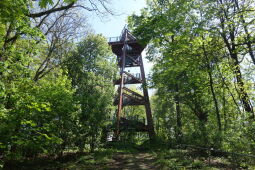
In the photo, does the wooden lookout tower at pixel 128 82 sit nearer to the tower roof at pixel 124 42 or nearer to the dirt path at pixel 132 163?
the tower roof at pixel 124 42

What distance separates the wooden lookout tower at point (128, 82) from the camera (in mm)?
17375

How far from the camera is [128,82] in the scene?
19.8 meters

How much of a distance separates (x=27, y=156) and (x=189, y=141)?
30.3 ft

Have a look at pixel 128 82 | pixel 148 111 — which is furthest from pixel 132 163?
pixel 128 82

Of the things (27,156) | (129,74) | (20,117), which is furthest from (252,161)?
(129,74)

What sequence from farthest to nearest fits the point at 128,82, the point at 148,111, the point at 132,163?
the point at 128,82
the point at 148,111
the point at 132,163

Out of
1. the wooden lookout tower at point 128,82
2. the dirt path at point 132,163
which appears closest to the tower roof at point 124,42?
the wooden lookout tower at point 128,82

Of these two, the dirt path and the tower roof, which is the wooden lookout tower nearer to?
the tower roof

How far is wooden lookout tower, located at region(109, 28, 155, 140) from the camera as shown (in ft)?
57.0

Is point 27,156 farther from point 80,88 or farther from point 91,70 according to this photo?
point 91,70

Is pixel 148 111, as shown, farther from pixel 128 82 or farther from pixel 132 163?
pixel 132 163

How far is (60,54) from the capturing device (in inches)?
550

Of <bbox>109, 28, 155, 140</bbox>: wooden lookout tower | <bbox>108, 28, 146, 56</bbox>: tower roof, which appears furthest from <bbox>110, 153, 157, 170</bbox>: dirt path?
<bbox>108, 28, 146, 56</bbox>: tower roof

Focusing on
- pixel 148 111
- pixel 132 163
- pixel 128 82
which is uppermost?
pixel 128 82
